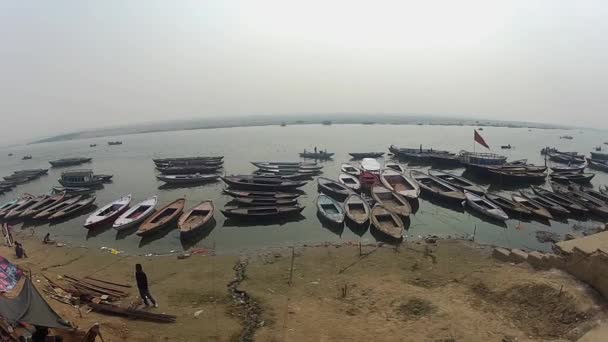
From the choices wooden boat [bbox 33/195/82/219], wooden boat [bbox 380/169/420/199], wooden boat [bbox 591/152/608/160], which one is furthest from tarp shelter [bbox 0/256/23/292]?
wooden boat [bbox 591/152/608/160]

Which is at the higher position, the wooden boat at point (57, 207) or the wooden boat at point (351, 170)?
the wooden boat at point (351, 170)

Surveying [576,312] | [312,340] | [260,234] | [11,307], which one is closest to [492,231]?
[576,312]

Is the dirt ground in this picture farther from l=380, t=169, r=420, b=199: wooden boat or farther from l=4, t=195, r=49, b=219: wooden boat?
l=4, t=195, r=49, b=219: wooden boat

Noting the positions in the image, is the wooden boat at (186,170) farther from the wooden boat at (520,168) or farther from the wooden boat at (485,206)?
the wooden boat at (520,168)

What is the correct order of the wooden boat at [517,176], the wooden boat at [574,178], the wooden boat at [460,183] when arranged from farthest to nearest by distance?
the wooden boat at [517,176]
the wooden boat at [574,178]
the wooden boat at [460,183]

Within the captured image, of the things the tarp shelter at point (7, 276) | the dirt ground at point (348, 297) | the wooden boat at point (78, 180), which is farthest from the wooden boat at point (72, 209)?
the tarp shelter at point (7, 276)

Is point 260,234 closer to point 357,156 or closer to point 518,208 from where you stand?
point 518,208

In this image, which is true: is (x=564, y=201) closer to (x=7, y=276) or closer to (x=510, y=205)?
(x=510, y=205)
